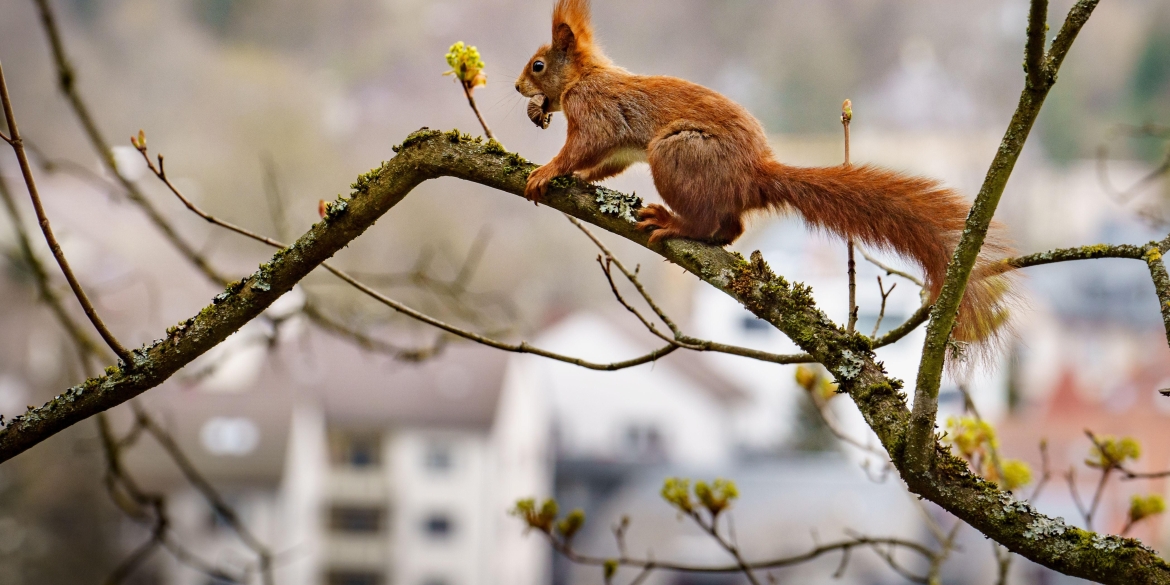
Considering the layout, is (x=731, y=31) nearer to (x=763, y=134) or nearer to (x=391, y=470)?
(x=391, y=470)

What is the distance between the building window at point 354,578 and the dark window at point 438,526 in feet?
1.11

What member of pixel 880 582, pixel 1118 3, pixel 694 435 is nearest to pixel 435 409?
pixel 694 435

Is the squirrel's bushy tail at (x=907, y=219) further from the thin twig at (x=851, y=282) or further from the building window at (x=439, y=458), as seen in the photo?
the building window at (x=439, y=458)

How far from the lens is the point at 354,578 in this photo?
14.7 ft

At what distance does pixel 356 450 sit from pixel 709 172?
11.1ft

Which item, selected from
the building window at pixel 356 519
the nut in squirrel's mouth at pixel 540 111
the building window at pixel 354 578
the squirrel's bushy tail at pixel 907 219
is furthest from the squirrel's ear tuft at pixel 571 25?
the building window at pixel 354 578

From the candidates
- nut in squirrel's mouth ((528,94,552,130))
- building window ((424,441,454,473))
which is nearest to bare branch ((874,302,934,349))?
nut in squirrel's mouth ((528,94,552,130))

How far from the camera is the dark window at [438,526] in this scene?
4398mm

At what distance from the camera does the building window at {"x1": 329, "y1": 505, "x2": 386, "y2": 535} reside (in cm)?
436

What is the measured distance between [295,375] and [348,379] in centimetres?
26

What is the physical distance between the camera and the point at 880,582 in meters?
4.34

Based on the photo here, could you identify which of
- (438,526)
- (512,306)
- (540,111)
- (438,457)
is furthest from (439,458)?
(540,111)

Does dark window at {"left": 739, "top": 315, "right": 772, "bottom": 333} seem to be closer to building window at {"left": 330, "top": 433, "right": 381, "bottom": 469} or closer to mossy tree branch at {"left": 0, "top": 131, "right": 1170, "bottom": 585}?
building window at {"left": 330, "top": 433, "right": 381, "bottom": 469}

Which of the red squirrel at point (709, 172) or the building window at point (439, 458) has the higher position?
the building window at point (439, 458)
